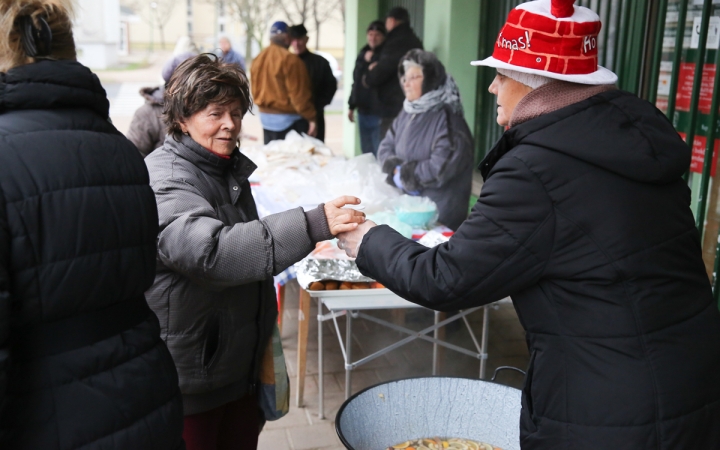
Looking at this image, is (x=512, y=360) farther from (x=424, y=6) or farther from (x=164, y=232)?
(x=424, y=6)

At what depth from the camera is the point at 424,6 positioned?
6.92 meters

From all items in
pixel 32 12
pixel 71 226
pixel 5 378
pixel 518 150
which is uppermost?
pixel 32 12

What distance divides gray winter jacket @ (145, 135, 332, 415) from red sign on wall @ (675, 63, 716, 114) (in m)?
2.27

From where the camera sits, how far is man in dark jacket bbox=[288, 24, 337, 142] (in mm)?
8414

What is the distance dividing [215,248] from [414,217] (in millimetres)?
2027

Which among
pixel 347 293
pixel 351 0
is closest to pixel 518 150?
pixel 347 293

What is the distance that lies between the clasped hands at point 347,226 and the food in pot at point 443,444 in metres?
0.62

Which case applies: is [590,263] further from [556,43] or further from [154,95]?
[154,95]

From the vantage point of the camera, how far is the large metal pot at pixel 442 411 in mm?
2020

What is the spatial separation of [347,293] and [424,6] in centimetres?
457

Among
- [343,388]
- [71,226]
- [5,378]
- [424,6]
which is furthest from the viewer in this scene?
[424,6]

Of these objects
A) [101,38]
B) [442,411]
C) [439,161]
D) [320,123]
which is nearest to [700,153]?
[439,161]

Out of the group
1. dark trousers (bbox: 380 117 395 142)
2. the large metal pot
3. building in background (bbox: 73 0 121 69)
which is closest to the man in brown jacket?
dark trousers (bbox: 380 117 395 142)

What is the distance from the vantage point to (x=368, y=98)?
727cm
